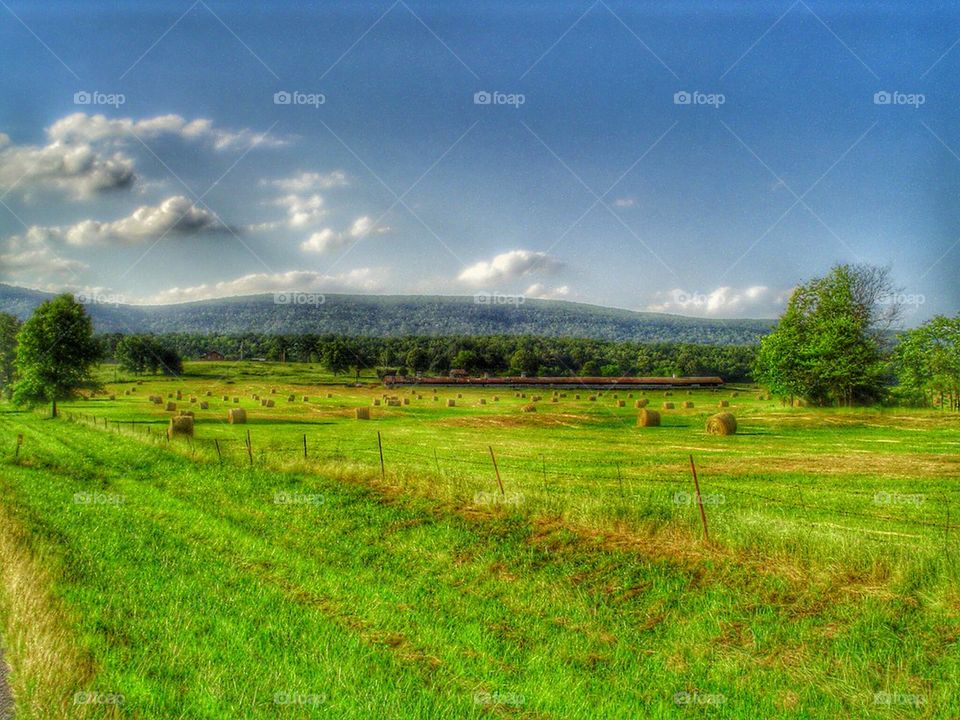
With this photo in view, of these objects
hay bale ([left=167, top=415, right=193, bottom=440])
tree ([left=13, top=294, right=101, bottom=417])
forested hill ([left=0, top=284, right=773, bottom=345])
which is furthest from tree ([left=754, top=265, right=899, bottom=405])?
tree ([left=13, top=294, right=101, bottom=417])

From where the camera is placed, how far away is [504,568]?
10.1 metres

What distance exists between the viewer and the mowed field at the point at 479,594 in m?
6.38

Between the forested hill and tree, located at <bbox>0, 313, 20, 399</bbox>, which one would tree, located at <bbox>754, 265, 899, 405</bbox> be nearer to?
the forested hill

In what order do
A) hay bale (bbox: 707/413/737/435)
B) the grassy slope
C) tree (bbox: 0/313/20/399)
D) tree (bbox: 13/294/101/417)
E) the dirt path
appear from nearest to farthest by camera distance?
1. the dirt path
2. the grassy slope
3. hay bale (bbox: 707/413/737/435)
4. tree (bbox: 13/294/101/417)
5. tree (bbox: 0/313/20/399)

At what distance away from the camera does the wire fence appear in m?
12.5

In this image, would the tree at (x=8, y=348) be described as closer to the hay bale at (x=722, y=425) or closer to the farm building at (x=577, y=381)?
the farm building at (x=577, y=381)

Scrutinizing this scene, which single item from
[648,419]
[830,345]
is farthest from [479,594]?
[648,419]

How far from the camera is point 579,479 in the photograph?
1869cm

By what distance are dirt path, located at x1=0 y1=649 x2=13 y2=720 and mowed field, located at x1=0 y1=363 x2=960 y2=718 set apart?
0.36 feet

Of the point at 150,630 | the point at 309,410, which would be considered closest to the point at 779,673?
the point at 150,630

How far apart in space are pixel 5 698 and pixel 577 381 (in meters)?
30.1

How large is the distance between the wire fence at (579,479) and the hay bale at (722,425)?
9.41 meters

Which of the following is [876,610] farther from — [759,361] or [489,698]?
[759,361]

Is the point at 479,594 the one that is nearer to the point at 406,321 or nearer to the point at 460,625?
the point at 460,625
